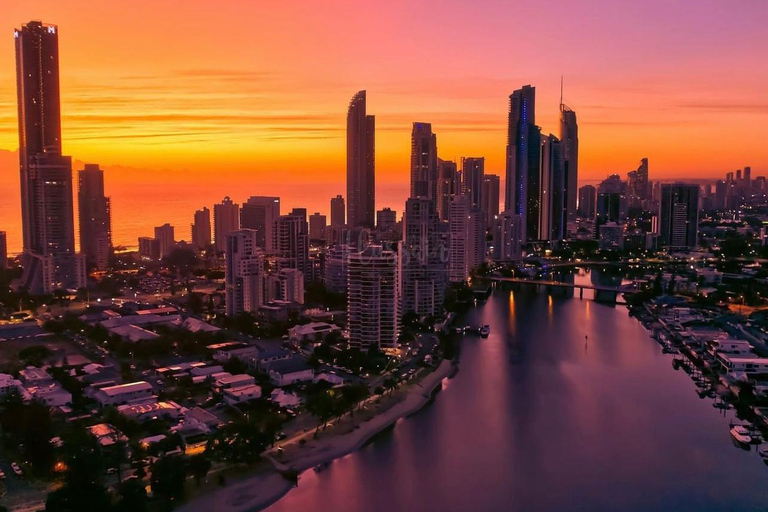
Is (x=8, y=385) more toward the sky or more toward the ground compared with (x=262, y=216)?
more toward the ground

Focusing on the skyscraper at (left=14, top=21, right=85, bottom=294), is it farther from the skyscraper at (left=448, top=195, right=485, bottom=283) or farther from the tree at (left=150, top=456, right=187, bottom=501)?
the tree at (left=150, top=456, right=187, bottom=501)

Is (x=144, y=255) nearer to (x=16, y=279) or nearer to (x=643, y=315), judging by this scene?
(x=16, y=279)

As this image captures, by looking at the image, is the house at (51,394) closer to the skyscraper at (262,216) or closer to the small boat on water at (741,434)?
the small boat on water at (741,434)

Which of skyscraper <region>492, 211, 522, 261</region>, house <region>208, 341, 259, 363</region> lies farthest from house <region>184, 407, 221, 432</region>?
skyscraper <region>492, 211, 522, 261</region>

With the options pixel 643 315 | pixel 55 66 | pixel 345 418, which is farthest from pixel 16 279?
pixel 643 315

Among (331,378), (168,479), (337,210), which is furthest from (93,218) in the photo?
(168,479)

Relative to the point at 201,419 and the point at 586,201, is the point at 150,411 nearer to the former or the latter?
the point at 201,419
